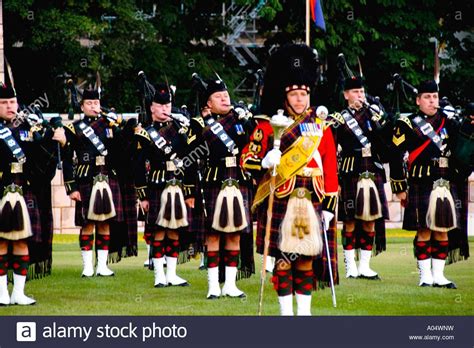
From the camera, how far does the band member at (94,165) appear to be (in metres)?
16.2

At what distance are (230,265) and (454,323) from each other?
343cm

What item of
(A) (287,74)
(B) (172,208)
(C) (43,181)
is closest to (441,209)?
(B) (172,208)

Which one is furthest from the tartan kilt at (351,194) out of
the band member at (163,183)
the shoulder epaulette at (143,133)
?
the shoulder epaulette at (143,133)

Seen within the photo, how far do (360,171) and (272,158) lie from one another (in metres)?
4.50

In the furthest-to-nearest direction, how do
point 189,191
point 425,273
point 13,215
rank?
point 189,191 < point 425,273 < point 13,215

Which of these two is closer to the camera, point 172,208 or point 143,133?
point 172,208

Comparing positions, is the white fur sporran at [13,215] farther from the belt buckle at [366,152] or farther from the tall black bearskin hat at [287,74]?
the belt buckle at [366,152]

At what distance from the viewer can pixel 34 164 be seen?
1412 cm

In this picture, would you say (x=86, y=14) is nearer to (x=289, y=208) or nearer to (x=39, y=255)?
(x=39, y=255)

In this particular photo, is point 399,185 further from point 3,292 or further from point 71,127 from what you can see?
point 3,292

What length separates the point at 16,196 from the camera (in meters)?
13.8

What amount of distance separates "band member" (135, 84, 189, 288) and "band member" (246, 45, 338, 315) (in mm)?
3380

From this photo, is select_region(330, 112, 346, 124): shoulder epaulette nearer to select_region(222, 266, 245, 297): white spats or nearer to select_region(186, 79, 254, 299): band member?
select_region(186, 79, 254, 299): band member

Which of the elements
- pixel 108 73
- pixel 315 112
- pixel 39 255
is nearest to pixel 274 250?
pixel 315 112
